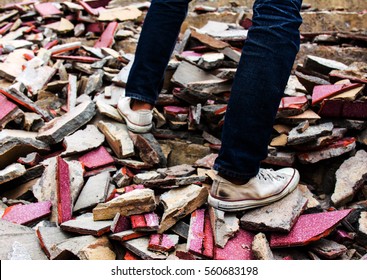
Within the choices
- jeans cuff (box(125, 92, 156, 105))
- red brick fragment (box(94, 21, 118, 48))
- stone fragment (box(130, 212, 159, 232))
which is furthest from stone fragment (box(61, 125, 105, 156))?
red brick fragment (box(94, 21, 118, 48))

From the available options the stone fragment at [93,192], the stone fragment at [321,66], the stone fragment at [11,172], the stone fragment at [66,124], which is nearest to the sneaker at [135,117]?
the stone fragment at [66,124]

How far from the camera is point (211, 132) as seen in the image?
115 inches

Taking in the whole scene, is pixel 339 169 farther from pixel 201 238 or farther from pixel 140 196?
pixel 140 196

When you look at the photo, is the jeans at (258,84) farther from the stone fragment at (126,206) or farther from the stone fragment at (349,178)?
the stone fragment at (349,178)

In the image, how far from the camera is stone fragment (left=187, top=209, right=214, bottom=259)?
75.4 inches

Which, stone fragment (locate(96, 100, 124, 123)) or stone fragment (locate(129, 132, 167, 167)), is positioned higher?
stone fragment (locate(96, 100, 124, 123))

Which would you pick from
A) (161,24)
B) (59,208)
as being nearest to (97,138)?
(59,208)

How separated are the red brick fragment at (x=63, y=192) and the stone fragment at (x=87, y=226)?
78mm

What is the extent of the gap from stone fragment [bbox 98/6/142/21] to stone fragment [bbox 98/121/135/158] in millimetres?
2186

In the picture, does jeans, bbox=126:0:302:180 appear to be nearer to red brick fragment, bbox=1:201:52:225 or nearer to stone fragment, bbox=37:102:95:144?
red brick fragment, bbox=1:201:52:225

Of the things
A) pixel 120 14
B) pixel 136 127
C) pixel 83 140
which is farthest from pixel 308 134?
pixel 120 14

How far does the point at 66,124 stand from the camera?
2738mm

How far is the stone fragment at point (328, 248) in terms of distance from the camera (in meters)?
1.95
